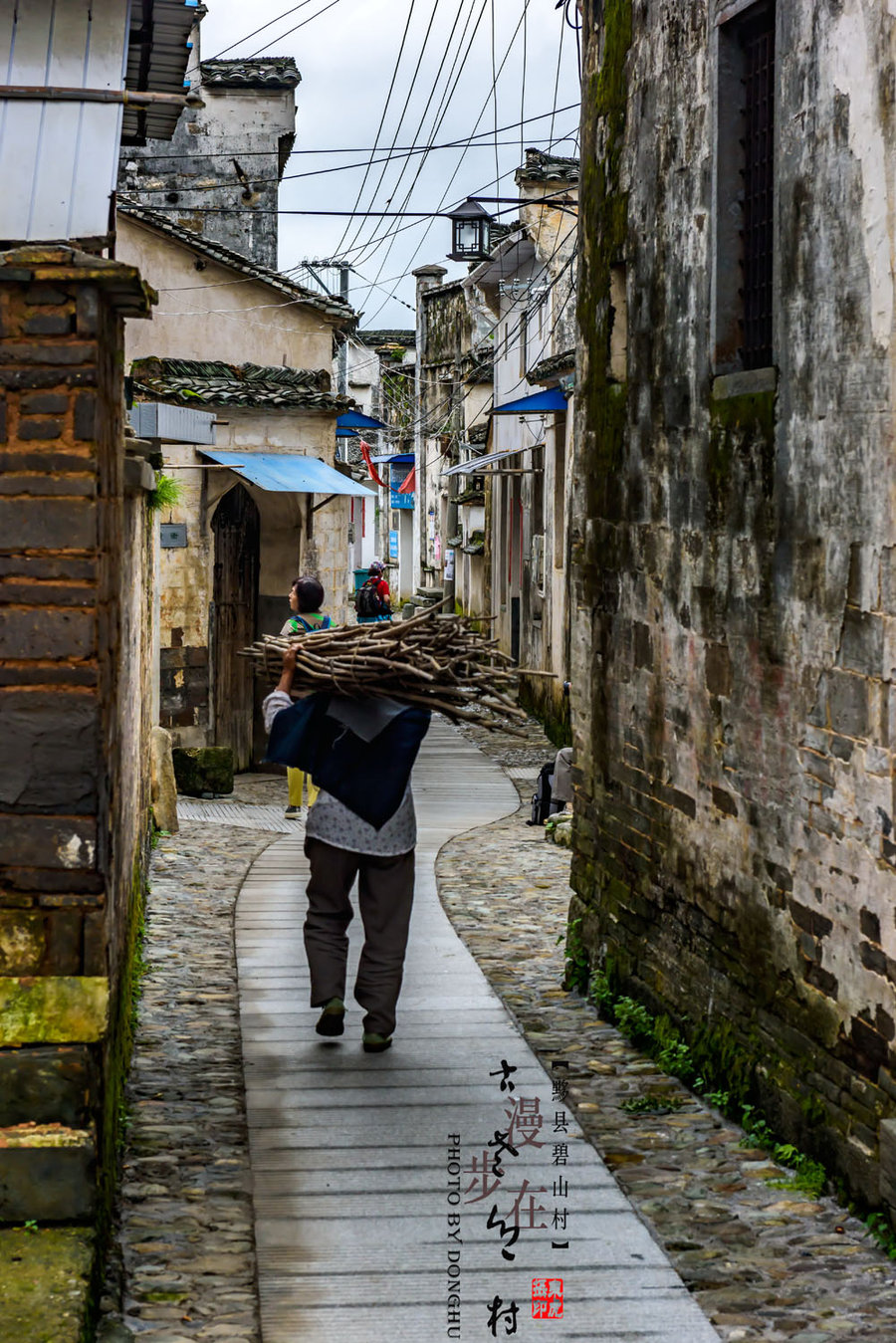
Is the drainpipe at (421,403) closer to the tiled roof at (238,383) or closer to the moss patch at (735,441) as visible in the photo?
the tiled roof at (238,383)

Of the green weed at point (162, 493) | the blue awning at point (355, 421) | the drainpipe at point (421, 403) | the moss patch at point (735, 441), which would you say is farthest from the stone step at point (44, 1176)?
the drainpipe at point (421, 403)

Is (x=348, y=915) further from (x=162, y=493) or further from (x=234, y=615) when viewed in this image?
(x=234, y=615)

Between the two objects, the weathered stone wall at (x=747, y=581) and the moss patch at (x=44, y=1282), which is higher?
the weathered stone wall at (x=747, y=581)

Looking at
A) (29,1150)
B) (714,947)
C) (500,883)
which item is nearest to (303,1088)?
(714,947)

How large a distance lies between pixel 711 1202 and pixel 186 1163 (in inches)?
66.8

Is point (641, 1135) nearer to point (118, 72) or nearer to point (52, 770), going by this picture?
point (52, 770)

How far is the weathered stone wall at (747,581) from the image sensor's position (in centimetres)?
A: 470

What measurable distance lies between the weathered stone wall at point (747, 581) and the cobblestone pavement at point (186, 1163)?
183 cm

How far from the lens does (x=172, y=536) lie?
15.5 metres

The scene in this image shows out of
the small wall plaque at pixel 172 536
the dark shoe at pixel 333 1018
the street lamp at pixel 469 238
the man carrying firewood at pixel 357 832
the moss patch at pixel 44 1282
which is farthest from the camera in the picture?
the street lamp at pixel 469 238

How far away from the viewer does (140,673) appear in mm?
9586

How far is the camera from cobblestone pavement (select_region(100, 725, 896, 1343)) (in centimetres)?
416

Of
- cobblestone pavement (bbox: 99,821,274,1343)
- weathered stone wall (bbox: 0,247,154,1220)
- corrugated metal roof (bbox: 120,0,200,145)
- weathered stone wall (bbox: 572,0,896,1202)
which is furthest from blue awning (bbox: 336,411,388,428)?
weathered stone wall (bbox: 0,247,154,1220)

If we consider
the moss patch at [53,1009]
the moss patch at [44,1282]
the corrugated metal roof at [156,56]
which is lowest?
the moss patch at [44,1282]
